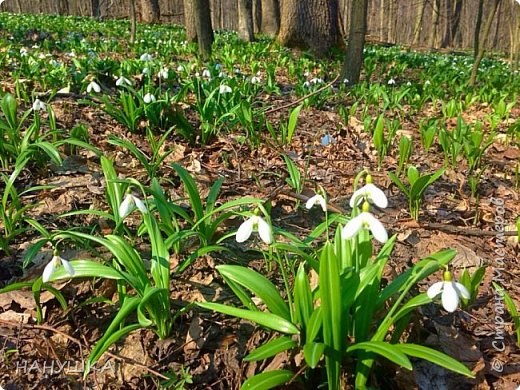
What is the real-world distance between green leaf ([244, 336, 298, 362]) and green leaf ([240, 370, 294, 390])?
0.06 meters

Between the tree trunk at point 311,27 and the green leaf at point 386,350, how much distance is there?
28.5ft

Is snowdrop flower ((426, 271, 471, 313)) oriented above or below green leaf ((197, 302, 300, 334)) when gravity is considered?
above

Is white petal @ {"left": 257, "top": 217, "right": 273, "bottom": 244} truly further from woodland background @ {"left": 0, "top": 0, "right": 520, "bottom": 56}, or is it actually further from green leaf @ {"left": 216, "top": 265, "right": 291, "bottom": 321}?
woodland background @ {"left": 0, "top": 0, "right": 520, "bottom": 56}

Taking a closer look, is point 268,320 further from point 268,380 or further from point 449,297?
point 449,297

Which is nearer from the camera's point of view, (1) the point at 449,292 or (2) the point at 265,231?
(1) the point at 449,292

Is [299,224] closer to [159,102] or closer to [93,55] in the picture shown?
[159,102]

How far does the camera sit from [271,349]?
1329mm

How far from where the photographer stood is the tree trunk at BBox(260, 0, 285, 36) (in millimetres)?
12930

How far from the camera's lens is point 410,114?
480 cm

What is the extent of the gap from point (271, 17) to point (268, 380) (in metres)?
13.2

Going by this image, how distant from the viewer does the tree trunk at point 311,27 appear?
9.37 m

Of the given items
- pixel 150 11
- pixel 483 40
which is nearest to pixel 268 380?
pixel 483 40

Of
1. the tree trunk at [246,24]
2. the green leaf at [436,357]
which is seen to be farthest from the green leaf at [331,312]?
the tree trunk at [246,24]

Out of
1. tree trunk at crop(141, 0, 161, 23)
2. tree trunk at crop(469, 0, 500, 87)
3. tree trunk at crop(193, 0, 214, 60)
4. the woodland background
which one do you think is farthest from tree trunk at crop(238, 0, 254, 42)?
the woodland background
